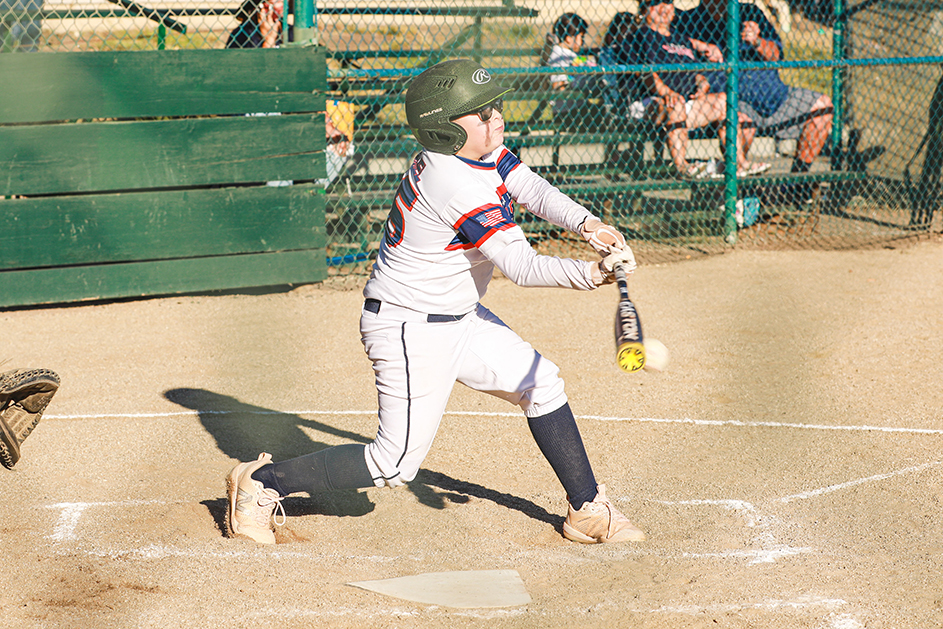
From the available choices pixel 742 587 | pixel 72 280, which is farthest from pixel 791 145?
pixel 742 587

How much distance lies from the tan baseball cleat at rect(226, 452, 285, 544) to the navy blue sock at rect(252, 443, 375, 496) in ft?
0.10

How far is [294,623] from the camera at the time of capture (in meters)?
2.72

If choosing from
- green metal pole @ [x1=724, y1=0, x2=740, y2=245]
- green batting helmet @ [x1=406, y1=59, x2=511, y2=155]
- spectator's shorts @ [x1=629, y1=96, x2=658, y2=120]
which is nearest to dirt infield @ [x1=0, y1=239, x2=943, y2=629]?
green batting helmet @ [x1=406, y1=59, x2=511, y2=155]

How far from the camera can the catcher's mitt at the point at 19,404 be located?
10.9 ft

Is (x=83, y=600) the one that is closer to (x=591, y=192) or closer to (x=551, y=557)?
(x=551, y=557)

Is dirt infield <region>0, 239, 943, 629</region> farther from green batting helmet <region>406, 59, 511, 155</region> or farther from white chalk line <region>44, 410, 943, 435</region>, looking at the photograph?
green batting helmet <region>406, 59, 511, 155</region>

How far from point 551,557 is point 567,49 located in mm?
6308

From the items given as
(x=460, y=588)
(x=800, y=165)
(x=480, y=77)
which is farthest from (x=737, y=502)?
(x=800, y=165)

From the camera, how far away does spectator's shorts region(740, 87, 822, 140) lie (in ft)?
28.9

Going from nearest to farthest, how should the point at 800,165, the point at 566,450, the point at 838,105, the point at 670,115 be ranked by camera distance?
the point at 566,450 < the point at 670,115 < the point at 800,165 < the point at 838,105

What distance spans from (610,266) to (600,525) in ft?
3.33

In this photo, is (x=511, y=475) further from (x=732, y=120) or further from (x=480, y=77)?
(x=732, y=120)

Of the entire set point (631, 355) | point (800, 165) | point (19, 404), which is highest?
point (631, 355)

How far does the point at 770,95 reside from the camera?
8.83 metres
